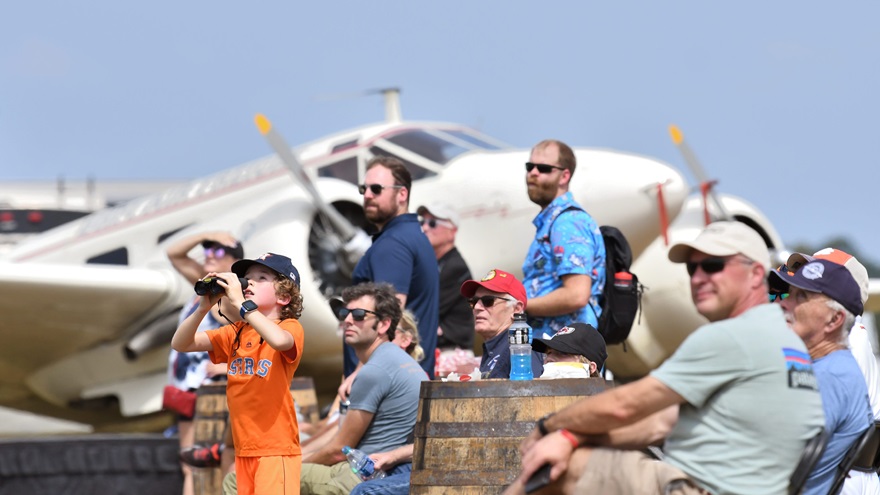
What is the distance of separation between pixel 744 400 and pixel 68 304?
37.3 feet

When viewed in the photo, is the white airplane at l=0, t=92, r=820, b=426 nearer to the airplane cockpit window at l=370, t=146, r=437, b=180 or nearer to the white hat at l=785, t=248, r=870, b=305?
the airplane cockpit window at l=370, t=146, r=437, b=180

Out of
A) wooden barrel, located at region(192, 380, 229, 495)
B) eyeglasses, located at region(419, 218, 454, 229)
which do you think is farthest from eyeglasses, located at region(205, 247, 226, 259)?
eyeglasses, located at region(419, 218, 454, 229)

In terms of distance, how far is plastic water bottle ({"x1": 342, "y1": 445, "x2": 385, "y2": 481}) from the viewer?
5133 mm

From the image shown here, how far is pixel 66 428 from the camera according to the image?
62.4 ft

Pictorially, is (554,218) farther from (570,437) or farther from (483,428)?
(570,437)

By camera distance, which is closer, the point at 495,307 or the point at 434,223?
the point at 495,307

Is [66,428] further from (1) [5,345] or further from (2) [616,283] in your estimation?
(2) [616,283]

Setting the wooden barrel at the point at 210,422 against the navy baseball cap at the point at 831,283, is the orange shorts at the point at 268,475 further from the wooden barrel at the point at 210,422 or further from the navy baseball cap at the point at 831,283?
the wooden barrel at the point at 210,422

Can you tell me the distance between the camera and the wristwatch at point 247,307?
4.31 metres

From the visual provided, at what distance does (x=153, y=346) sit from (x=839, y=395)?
10689mm

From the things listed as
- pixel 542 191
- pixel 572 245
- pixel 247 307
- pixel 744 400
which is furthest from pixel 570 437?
pixel 542 191

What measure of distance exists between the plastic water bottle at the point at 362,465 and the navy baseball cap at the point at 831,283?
1843 mm

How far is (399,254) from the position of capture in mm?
6016

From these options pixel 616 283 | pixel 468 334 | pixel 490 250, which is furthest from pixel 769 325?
pixel 490 250
